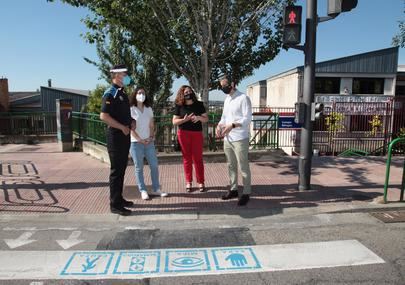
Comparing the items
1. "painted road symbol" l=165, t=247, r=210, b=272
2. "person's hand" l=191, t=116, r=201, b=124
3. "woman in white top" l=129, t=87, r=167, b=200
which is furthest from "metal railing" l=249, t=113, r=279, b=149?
"painted road symbol" l=165, t=247, r=210, b=272

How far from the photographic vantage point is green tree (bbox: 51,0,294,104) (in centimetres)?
852

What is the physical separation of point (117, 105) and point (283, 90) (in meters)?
22.8

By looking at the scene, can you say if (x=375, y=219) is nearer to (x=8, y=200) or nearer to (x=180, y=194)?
(x=180, y=194)

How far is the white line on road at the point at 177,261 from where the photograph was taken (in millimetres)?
3574

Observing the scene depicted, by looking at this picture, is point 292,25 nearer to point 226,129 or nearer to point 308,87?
point 308,87

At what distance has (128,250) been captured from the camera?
162 inches

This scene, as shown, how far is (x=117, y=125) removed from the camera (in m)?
4.98

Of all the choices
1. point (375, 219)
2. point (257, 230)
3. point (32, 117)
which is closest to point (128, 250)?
point (257, 230)

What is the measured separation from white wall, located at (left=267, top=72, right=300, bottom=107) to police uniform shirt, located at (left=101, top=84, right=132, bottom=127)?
63.7ft

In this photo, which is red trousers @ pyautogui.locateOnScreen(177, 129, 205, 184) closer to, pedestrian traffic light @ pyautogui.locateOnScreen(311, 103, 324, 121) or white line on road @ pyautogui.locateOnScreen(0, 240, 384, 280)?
pedestrian traffic light @ pyautogui.locateOnScreen(311, 103, 324, 121)

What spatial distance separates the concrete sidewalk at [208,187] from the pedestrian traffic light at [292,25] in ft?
8.46

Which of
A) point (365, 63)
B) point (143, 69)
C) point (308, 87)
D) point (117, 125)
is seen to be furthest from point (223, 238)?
point (365, 63)

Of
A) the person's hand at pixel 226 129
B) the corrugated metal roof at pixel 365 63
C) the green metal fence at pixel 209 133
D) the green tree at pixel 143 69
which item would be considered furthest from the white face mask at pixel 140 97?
the corrugated metal roof at pixel 365 63

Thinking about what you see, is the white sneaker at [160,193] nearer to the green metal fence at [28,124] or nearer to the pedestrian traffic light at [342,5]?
the pedestrian traffic light at [342,5]
